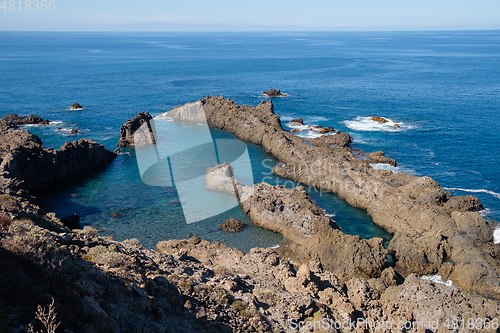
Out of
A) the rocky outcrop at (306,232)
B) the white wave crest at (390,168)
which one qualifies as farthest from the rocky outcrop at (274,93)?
Result: the rocky outcrop at (306,232)

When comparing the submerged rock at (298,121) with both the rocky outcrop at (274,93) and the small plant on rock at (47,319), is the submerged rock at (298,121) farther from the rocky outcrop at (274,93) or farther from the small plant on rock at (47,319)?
the small plant on rock at (47,319)

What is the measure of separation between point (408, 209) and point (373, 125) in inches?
1599

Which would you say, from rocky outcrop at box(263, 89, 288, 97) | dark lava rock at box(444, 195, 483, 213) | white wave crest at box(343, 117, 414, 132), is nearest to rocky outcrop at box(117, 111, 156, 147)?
white wave crest at box(343, 117, 414, 132)

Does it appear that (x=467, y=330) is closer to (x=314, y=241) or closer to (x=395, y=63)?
(x=314, y=241)

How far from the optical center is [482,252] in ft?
94.8

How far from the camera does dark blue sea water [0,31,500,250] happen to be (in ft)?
127

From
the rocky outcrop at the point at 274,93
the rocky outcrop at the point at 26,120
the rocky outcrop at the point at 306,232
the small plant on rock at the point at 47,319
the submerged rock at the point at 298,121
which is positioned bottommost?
the rocky outcrop at the point at 306,232

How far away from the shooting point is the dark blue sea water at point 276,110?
38688 millimetres

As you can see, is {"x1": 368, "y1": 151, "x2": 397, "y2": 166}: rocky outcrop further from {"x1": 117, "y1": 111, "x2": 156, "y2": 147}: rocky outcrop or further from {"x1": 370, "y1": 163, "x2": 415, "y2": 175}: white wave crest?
{"x1": 117, "y1": 111, "x2": 156, "y2": 147}: rocky outcrop

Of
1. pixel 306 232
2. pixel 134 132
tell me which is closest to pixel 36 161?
pixel 134 132

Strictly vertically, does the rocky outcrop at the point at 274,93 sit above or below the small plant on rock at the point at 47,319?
below

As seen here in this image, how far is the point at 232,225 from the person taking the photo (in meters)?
35.7

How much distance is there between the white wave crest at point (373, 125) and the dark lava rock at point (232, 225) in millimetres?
42679

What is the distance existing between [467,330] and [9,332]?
21.9m
